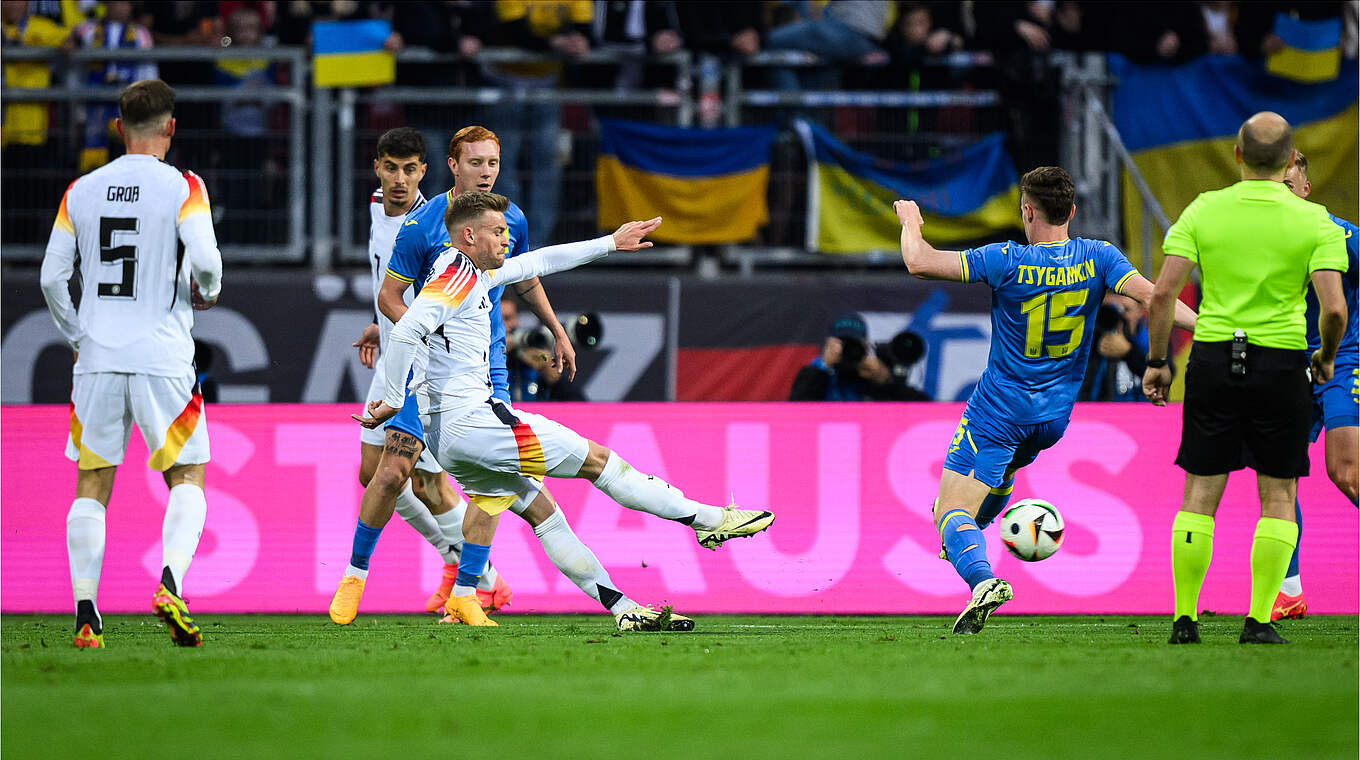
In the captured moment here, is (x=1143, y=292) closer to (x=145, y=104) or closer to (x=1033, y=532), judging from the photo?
(x=1033, y=532)

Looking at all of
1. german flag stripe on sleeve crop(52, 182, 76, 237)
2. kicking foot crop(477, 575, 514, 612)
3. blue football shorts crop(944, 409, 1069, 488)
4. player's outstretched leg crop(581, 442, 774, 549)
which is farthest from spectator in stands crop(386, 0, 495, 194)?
blue football shorts crop(944, 409, 1069, 488)

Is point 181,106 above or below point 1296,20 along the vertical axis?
below

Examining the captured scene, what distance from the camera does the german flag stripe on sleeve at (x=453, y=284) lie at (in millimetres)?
7387

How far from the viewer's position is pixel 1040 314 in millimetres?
7523

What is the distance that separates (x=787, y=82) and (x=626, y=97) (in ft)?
4.56

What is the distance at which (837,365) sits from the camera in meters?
11.7

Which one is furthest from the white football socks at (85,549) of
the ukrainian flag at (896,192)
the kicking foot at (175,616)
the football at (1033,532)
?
the ukrainian flag at (896,192)

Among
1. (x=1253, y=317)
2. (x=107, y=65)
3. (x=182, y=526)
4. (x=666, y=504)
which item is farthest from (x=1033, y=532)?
(x=107, y=65)

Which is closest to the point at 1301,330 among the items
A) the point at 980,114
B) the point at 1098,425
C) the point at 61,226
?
the point at 1098,425

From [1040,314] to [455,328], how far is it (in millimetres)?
2679

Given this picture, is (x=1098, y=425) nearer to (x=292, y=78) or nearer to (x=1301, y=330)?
(x=1301, y=330)

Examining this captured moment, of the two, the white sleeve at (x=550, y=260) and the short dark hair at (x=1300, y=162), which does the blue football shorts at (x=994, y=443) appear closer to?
the white sleeve at (x=550, y=260)

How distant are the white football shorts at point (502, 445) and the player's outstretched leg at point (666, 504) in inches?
4.4

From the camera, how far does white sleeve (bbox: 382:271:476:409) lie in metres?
7.33
